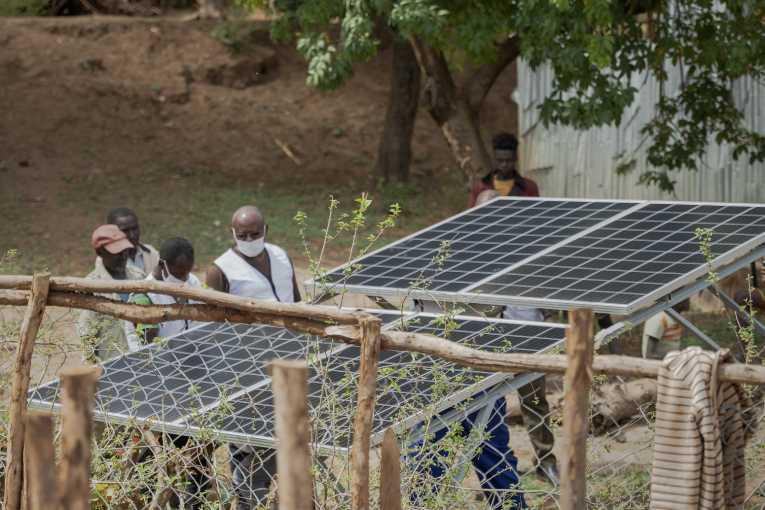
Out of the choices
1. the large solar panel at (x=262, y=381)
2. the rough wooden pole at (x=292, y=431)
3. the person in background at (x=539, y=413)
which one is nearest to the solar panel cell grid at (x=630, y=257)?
the large solar panel at (x=262, y=381)

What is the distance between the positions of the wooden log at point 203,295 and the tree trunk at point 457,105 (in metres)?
7.04

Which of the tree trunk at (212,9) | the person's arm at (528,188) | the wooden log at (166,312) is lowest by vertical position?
the wooden log at (166,312)

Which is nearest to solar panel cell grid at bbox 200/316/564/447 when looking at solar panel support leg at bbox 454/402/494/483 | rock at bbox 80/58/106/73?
solar panel support leg at bbox 454/402/494/483

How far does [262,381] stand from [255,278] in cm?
140

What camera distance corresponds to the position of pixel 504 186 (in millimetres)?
8891

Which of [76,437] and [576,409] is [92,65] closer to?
[76,437]

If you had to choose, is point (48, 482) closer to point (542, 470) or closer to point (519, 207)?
point (542, 470)

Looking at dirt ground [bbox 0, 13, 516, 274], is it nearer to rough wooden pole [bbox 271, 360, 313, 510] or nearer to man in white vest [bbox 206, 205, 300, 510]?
man in white vest [bbox 206, 205, 300, 510]

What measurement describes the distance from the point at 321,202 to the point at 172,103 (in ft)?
12.2

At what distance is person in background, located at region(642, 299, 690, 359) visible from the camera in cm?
796

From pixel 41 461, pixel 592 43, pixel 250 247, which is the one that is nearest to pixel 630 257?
pixel 250 247

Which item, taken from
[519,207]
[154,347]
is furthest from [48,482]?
[519,207]

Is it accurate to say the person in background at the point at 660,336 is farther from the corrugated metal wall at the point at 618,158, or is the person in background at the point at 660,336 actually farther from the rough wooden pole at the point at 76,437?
the rough wooden pole at the point at 76,437

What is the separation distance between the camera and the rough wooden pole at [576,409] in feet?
10.9
